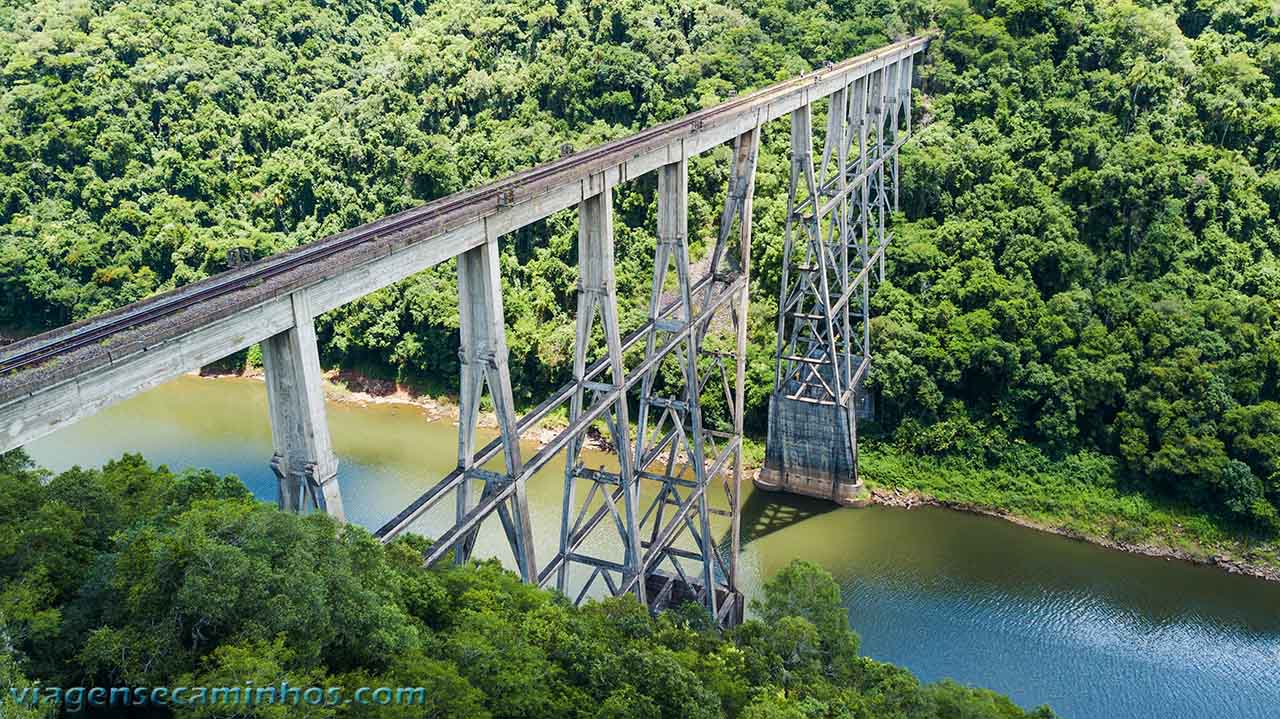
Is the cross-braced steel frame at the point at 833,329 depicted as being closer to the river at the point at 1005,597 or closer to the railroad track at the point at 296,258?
the river at the point at 1005,597

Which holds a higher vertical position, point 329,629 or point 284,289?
point 284,289

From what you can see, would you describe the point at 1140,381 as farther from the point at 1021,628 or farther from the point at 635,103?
the point at 635,103

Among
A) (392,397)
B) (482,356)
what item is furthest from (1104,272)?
(392,397)

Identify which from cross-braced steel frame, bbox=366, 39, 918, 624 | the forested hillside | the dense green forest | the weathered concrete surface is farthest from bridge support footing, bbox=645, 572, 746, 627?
the forested hillside

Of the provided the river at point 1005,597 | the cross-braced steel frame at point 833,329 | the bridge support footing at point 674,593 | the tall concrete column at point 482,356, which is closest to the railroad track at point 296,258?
the tall concrete column at point 482,356

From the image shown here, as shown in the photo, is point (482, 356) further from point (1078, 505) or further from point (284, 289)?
point (1078, 505)

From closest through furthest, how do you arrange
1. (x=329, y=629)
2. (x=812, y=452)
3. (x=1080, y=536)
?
(x=329, y=629)
(x=1080, y=536)
(x=812, y=452)

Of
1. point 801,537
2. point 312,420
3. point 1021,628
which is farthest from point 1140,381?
point 312,420
